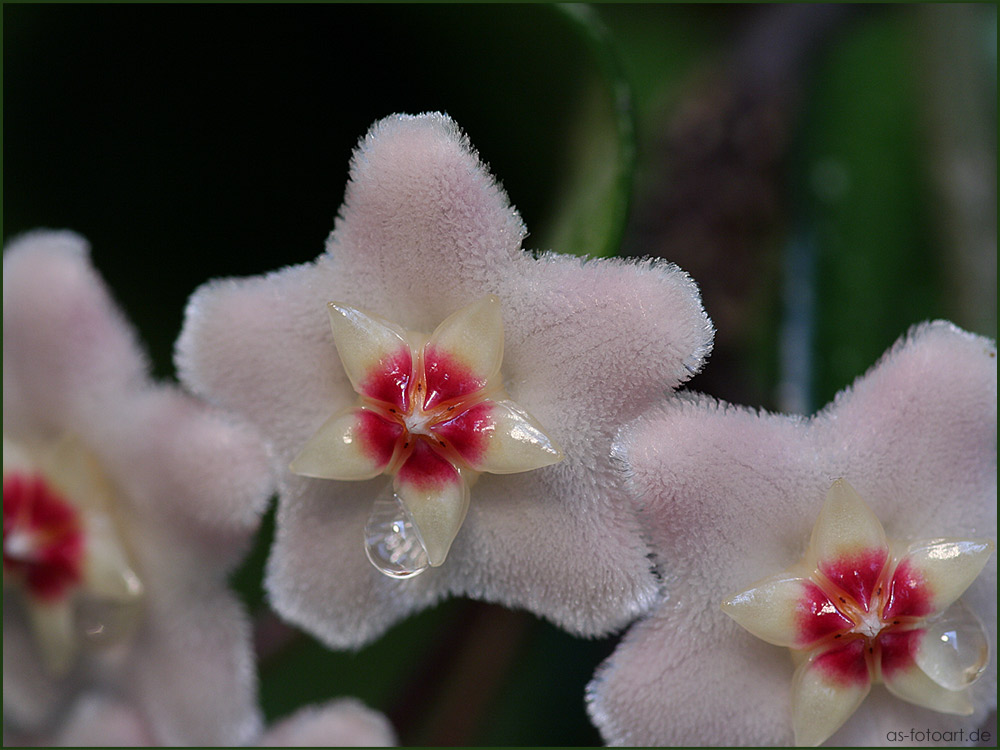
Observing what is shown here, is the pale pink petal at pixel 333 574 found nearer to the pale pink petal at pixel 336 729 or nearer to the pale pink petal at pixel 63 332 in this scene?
the pale pink petal at pixel 336 729

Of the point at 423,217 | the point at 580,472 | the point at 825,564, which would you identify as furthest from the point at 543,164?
the point at 825,564

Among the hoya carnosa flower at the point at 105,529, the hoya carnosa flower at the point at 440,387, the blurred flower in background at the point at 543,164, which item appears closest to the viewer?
the hoya carnosa flower at the point at 440,387

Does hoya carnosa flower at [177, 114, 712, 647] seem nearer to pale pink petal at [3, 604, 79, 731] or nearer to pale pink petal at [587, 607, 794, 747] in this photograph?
pale pink petal at [587, 607, 794, 747]

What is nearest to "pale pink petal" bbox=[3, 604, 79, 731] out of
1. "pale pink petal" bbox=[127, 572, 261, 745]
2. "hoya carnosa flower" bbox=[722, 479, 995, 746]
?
"pale pink petal" bbox=[127, 572, 261, 745]

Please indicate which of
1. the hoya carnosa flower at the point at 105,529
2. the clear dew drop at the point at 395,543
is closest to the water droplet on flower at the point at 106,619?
the hoya carnosa flower at the point at 105,529

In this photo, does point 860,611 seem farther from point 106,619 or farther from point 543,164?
point 106,619

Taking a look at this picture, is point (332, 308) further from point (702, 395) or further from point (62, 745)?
point (62, 745)
